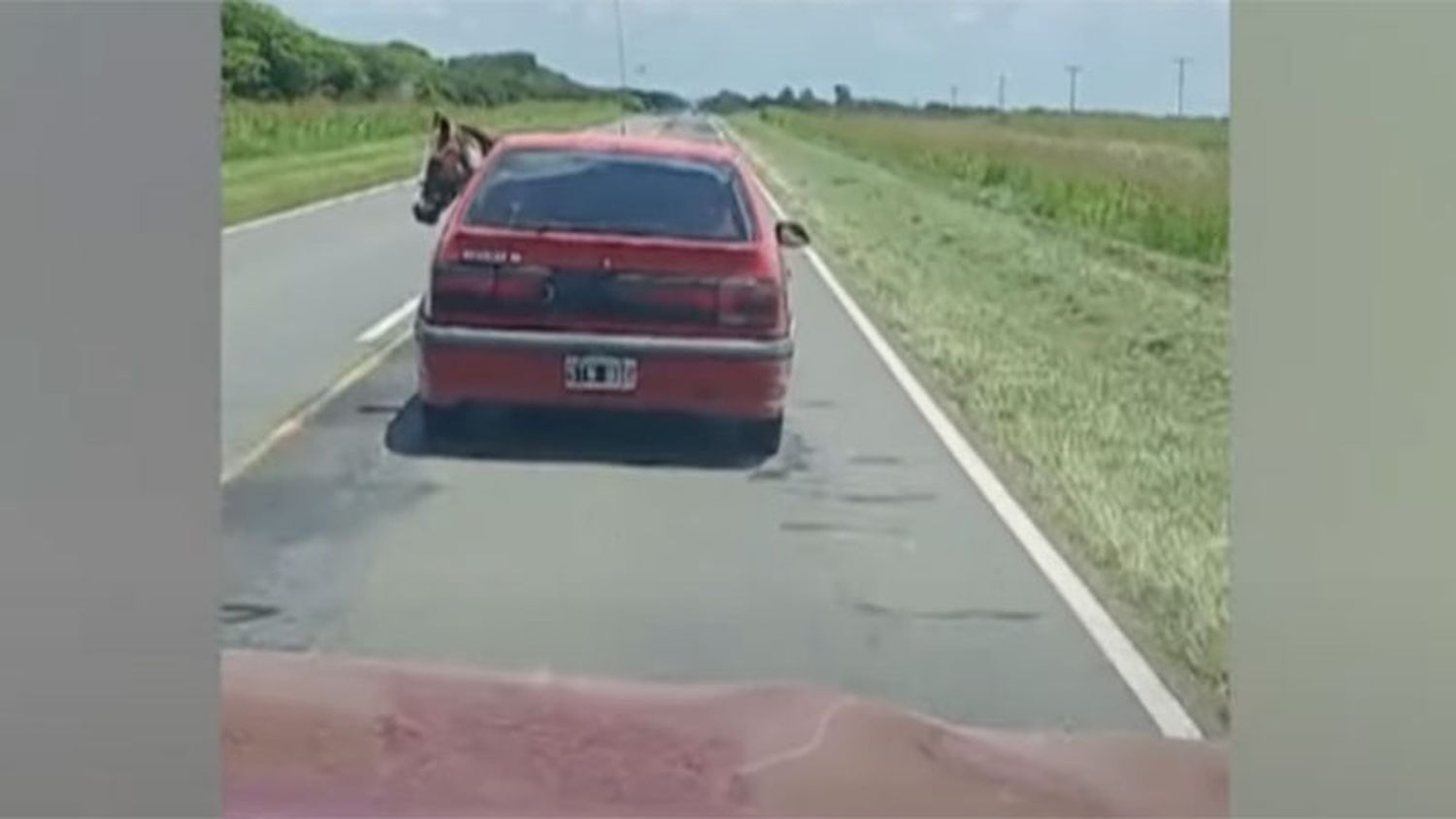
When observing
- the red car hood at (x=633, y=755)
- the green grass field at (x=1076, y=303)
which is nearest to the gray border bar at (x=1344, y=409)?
the green grass field at (x=1076, y=303)

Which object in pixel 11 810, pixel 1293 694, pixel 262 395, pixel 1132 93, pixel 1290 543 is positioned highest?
pixel 1132 93

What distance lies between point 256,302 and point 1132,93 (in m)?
1.42

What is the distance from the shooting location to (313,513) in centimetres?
323

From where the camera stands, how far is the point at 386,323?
333cm

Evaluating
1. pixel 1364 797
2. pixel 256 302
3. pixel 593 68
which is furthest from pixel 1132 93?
pixel 256 302

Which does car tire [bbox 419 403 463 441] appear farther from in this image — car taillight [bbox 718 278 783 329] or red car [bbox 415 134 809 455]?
car taillight [bbox 718 278 783 329]

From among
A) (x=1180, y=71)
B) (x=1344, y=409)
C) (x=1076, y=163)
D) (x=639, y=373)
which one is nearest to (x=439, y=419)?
(x=639, y=373)

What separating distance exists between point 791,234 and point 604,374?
1.28 ft

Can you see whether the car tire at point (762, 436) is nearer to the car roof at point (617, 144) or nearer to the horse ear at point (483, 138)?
the car roof at point (617, 144)

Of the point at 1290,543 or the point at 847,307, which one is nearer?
the point at 1290,543

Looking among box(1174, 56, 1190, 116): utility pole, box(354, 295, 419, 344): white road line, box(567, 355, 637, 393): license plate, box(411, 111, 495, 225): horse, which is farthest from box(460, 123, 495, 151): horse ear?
box(1174, 56, 1190, 116): utility pole

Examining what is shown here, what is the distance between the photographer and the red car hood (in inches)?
123

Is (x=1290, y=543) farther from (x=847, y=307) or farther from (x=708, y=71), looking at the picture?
(x=708, y=71)

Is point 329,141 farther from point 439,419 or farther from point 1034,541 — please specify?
point 1034,541
